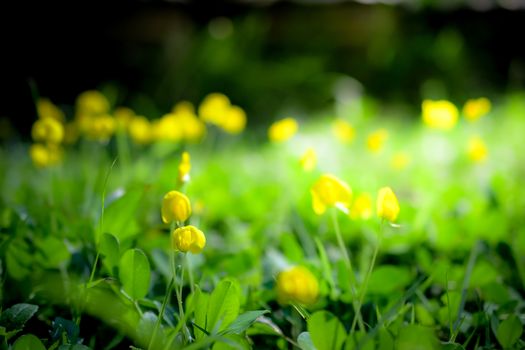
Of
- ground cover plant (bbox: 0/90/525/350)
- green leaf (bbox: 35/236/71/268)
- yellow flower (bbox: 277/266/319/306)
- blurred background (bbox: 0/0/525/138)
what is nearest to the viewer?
yellow flower (bbox: 277/266/319/306)

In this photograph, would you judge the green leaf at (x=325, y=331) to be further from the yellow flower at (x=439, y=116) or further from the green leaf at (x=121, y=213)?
the yellow flower at (x=439, y=116)

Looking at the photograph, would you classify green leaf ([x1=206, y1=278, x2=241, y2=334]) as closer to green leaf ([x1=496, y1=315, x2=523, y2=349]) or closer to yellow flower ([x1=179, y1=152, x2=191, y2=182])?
yellow flower ([x1=179, y1=152, x2=191, y2=182])

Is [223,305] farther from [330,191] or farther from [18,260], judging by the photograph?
[18,260]

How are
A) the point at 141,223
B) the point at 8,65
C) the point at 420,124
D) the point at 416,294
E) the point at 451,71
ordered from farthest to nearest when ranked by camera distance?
the point at 451,71 < the point at 8,65 < the point at 420,124 < the point at 141,223 < the point at 416,294

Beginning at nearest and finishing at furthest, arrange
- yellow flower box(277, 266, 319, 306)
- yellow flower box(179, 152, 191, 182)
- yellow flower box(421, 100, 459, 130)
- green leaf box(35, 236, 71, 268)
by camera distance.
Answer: yellow flower box(277, 266, 319, 306) < yellow flower box(179, 152, 191, 182) < green leaf box(35, 236, 71, 268) < yellow flower box(421, 100, 459, 130)

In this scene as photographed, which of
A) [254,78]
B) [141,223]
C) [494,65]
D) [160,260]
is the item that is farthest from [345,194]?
[494,65]

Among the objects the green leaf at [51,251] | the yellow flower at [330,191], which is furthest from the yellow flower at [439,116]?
the green leaf at [51,251]

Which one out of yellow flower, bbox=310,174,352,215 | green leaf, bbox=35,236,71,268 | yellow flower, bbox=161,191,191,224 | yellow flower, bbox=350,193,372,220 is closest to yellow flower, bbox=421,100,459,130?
yellow flower, bbox=350,193,372,220

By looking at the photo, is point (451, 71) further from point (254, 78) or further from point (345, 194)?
point (345, 194)

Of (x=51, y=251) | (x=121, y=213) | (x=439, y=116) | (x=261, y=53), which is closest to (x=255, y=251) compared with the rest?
(x=121, y=213)
